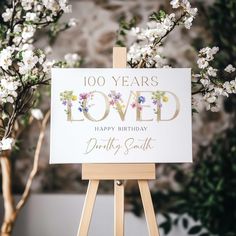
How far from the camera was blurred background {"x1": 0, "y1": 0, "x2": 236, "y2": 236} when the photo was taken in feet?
8.23

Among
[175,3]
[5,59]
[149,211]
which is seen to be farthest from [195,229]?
[5,59]

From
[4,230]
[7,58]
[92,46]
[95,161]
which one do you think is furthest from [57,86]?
[92,46]

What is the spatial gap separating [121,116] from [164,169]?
3.67ft

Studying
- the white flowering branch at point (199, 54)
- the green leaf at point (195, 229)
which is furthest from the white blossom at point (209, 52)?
the green leaf at point (195, 229)

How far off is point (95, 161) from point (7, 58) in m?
0.51

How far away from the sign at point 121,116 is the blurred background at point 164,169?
38.7 inches

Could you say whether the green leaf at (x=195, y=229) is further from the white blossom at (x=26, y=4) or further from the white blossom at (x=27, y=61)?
the white blossom at (x=26, y=4)

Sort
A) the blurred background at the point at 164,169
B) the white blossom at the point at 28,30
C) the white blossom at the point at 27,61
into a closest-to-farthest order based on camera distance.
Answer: the white blossom at the point at 27,61 → the white blossom at the point at 28,30 → the blurred background at the point at 164,169

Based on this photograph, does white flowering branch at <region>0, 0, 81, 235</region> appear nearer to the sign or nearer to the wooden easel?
the sign

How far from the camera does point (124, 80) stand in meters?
1.62

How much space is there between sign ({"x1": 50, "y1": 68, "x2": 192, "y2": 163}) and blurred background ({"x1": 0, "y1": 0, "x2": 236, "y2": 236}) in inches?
38.7

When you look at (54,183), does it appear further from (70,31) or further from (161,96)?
(161,96)

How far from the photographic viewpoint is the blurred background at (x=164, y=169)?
251 centimetres

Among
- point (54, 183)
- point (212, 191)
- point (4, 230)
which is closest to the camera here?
point (4, 230)
